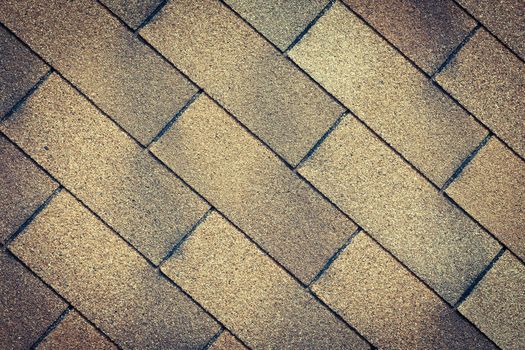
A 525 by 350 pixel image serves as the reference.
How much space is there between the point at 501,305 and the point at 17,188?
2.58 metres

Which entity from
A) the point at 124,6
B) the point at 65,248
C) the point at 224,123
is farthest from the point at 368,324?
the point at 124,6

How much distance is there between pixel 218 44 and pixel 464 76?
1330mm

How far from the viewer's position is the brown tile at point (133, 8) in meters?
2.28

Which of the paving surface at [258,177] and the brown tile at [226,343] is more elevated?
the paving surface at [258,177]

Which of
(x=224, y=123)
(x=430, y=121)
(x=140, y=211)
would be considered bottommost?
(x=140, y=211)

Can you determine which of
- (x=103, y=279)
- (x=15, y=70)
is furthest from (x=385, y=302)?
(x=15, y=70)

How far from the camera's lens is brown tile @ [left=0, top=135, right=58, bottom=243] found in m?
2.20

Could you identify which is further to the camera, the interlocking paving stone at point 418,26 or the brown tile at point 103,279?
the interlocking paving stone at point 418,26

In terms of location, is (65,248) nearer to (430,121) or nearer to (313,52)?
(313,52)

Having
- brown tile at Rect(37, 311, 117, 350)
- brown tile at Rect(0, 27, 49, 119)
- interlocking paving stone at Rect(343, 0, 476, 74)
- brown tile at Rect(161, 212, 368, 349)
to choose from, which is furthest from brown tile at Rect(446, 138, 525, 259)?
brown tile at Rect(0, 27, 49, 119)

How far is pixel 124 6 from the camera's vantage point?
7.51ft

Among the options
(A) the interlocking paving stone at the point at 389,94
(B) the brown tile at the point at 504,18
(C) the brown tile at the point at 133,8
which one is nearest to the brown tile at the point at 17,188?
(C) the brown tile at the point at 133,8

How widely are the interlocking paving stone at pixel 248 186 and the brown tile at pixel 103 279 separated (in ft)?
1.69

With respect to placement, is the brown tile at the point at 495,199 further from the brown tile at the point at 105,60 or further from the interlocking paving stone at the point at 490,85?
the brown tile at the point at 105,60
